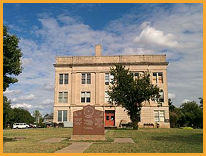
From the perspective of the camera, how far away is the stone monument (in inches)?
661

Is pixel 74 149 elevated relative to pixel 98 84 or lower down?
lower down

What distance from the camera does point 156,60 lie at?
42.5 meters

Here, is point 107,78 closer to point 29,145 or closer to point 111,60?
point 111,60

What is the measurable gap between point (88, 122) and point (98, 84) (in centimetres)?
2571

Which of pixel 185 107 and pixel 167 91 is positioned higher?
pixel 167 91

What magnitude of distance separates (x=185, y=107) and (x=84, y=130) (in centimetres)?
5430

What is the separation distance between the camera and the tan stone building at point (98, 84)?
41.7m

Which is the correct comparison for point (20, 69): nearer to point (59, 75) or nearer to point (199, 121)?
point (59, 75)

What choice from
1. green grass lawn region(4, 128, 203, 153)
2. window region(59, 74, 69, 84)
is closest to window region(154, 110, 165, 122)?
window region(59, 74, 69, 84)

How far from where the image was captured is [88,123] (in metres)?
17.0

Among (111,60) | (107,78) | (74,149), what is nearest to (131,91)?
(107,78)

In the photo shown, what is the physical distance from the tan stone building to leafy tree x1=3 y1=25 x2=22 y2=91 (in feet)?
92.4

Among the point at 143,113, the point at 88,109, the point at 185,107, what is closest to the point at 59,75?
the point at 143,113

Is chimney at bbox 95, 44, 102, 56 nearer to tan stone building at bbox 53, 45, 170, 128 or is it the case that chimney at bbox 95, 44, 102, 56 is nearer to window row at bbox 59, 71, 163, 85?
tan stone building at bbox 53, 45, 170, 128
